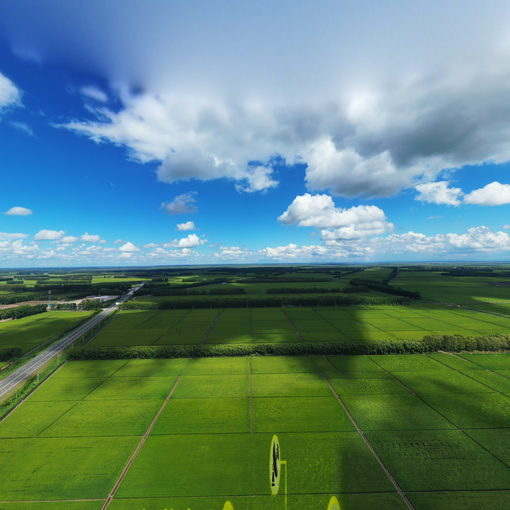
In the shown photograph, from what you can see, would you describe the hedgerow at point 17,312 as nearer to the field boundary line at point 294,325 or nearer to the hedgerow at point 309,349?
the hedgerow at point 309,349

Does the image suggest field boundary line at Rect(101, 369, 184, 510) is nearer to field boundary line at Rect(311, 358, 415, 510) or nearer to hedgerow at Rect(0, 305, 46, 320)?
field boundary line at Rect(311, 358, 415, 510)

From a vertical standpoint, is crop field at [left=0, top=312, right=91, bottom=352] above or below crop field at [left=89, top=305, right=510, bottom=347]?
above

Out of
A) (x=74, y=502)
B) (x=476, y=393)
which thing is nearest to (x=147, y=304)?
(x=74, y=502)

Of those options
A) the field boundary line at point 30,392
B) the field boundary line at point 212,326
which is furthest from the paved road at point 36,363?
the field boundary line at point 212,326

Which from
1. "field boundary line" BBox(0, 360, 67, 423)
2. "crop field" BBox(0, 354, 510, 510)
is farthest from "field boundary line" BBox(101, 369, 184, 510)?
"field boundary line" BBox(0, 360, 67, 423)

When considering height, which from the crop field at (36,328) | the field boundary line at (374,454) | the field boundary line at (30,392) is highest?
the crop field at (36,328)

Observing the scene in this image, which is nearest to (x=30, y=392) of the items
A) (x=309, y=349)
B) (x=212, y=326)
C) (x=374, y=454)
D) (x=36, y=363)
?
(x=36, y=363)

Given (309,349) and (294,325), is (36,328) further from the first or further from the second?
(309,349)
